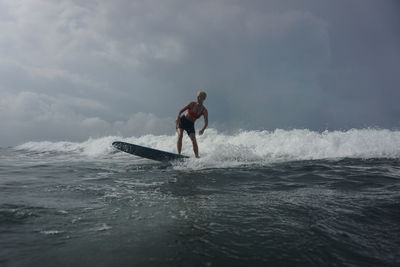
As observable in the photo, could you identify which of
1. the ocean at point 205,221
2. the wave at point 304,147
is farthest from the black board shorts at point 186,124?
the ocean at point 205,221

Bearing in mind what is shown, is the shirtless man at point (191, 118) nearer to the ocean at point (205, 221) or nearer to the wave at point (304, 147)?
the wave at point (304, 147)

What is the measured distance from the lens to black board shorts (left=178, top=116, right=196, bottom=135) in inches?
364

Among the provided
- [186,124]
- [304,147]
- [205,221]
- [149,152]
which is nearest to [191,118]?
A: [186,124]

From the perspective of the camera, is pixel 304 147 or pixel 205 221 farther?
pixel 304 147

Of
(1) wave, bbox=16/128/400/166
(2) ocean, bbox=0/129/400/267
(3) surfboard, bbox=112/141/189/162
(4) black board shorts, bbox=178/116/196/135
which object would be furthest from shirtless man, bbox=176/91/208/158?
(2) ocean, bbox=0/129/400/267

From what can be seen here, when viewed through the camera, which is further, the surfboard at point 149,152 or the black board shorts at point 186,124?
the black board shorts at point 186,124

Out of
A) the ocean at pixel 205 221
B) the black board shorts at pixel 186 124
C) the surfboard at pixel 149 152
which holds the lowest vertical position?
the ocean at pixel 205 221

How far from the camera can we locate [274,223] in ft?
9.37

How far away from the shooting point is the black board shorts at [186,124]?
364 inches

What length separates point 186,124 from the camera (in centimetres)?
927

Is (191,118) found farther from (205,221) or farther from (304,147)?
(205,221)

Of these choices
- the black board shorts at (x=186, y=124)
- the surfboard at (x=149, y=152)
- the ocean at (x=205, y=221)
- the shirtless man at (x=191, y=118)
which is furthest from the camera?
the black board shorts at (x=186, y=124)

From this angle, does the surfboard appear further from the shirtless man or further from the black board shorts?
the black board shorts

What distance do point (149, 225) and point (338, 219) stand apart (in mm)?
2361
